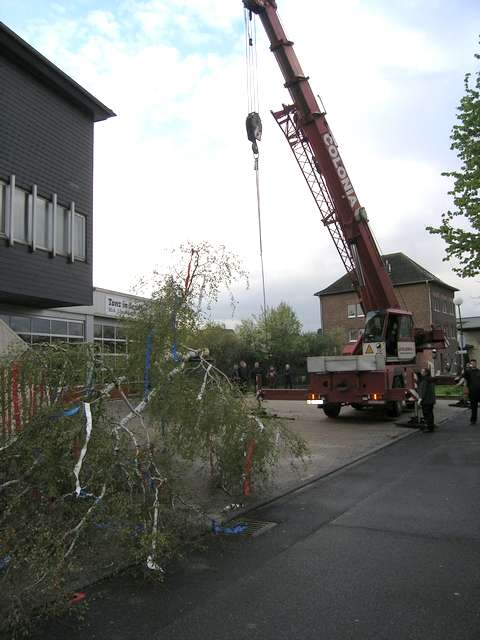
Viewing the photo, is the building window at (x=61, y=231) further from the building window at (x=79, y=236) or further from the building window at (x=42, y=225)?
the building window at (x=79, y=236)

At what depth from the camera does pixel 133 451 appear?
545cm

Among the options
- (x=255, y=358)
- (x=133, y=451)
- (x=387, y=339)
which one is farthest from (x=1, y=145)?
(x=255, y=358)

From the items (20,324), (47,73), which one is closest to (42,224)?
(20,324)

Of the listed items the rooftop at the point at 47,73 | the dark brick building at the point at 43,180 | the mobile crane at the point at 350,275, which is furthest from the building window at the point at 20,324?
the mobile crane at the point at 350,275

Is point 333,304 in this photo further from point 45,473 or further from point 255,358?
point 45,473

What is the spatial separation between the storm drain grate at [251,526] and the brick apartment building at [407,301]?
44.3 m

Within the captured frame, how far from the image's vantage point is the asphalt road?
3756mm

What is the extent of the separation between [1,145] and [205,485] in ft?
39.8

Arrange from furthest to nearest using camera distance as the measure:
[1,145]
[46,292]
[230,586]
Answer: [46,292], [1,145], [230,586]

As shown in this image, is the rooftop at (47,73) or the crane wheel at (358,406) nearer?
the rooftop at (47,73)

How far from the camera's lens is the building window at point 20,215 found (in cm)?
1609

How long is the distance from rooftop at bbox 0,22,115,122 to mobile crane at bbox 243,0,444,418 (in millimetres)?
6128

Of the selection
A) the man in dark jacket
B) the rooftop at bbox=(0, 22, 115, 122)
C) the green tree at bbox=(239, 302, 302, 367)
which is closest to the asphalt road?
the man in dark jacket

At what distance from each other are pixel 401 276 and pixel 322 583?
2027 inches
